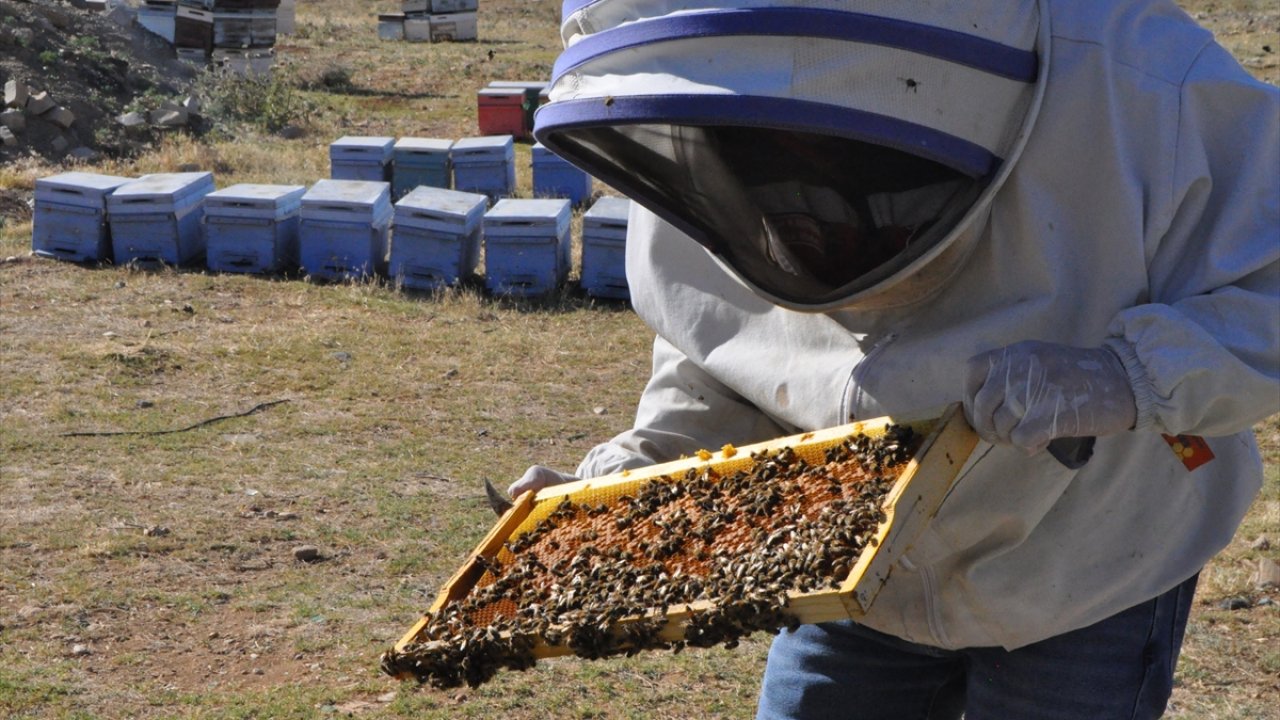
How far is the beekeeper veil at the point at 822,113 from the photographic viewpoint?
1.75m

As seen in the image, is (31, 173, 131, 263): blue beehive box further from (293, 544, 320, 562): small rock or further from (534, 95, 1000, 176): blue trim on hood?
(534, 95, 1000, 176): blue trim on hood

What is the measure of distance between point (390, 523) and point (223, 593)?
78 cm

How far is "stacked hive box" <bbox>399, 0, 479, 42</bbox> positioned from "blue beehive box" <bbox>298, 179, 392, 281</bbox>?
50.9ft

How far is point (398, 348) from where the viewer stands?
726 cm

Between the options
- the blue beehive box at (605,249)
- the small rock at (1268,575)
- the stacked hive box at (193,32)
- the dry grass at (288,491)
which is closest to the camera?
A: the dry grass at (288,491)

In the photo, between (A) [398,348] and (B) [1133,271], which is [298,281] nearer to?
(A) [398,348]

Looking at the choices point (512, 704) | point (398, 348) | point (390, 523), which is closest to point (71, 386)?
point (398, 348)

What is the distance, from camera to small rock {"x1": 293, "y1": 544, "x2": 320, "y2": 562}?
4797 mm

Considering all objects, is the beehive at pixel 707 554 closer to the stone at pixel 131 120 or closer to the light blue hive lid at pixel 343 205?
the light blue hive lid at pixel 343 205

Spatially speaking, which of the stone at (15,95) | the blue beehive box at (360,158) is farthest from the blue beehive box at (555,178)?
the stone at (15,95)

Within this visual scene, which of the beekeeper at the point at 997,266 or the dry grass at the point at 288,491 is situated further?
the dry grass at the point at 288,491

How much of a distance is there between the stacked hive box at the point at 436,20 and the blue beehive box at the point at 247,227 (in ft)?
50.5

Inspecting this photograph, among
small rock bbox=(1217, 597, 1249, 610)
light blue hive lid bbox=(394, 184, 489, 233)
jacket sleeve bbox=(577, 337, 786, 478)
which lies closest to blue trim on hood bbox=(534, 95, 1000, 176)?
jacket sleeve bbox=(577, 337, 786, 478)

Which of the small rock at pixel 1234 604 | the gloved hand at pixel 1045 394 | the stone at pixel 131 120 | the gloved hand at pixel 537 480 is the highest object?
the gloved hand at pixel 1045 394
